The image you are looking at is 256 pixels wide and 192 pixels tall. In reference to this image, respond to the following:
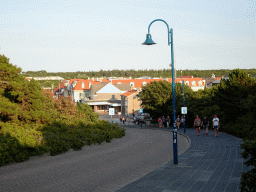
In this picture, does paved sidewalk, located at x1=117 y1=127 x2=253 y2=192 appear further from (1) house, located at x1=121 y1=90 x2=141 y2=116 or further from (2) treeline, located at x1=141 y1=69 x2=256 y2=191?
(1) house, located at x1=121 y1=90 x2=141 y2=116

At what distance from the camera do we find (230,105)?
2895 cm

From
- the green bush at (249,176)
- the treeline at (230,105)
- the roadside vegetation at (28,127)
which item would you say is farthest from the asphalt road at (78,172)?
the treeline at (230,105)

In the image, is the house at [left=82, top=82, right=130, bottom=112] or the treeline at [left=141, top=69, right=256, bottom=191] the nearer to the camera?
the treeline at [left=141, top=69, right=256, bottom=191]

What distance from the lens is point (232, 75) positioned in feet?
94.3

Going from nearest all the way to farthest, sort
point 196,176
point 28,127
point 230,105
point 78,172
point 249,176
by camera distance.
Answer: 1. point 249,176
2. point 196,176
3. point 78,172
4. point 28,127
5. point 230,105

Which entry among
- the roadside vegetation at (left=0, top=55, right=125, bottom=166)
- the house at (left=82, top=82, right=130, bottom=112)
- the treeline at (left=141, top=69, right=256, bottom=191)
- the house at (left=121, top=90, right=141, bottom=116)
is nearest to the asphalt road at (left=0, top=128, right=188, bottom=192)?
the roadside vegetation at (left=0, top=55, right=125, bottom=166)

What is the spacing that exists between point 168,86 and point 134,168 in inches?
1533

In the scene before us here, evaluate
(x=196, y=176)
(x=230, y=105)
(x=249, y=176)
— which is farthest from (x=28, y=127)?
(x=230, y=105)

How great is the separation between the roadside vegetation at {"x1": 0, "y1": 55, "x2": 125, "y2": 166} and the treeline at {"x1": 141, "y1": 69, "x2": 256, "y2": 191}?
10.1 m

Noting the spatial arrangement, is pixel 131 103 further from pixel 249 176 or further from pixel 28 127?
pixel 249 176

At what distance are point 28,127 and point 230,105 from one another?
56.8 feet

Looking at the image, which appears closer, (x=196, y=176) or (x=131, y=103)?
(x=196, y=176)

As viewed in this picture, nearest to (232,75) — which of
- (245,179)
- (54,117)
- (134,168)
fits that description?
(54,117)

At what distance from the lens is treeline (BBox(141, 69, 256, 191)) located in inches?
303
